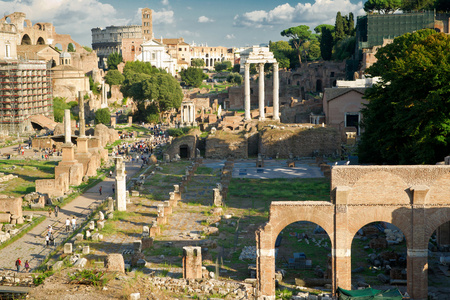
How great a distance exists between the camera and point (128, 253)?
76.2ft

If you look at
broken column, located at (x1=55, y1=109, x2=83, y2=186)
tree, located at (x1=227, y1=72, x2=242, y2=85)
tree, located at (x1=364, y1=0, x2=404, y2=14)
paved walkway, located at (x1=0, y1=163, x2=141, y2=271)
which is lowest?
paved walkway, located at (x1=0, y1=163, x2=141, y2=271)

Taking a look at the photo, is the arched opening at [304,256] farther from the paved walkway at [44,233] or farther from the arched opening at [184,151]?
the arched opening at [184,151]

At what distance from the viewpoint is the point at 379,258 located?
21406 mm

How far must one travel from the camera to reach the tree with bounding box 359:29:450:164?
26.8 metres

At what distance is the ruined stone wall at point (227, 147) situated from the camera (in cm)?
4859

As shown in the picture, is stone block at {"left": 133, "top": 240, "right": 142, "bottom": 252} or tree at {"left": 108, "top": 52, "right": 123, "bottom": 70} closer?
stone block at {"left": 133, "top": 240, "right": 142, "bottom": 252}

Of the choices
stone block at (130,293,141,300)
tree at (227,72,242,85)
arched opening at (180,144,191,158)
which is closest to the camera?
stone block at (130,293,141,300)

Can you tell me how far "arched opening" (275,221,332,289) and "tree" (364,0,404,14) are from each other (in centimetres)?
6005

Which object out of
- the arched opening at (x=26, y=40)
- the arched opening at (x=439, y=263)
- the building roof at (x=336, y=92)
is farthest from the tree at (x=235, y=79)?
the arched opening at (x=439, y=263)

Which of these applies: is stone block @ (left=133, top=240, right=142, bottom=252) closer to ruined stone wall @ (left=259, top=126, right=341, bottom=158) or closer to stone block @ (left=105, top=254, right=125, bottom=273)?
stone block @ (left=105, top=254, right=125, bottom=273)

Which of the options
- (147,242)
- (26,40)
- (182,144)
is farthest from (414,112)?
(26,40)

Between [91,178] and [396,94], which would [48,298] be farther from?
[91,178]

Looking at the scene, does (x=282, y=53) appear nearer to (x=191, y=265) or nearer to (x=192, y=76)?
(x=192, y=76)

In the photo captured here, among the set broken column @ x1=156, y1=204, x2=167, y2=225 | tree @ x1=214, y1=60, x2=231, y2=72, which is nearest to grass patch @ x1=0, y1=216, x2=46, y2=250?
broken column @ x1=156, y1=204, x2=167, y2=225
